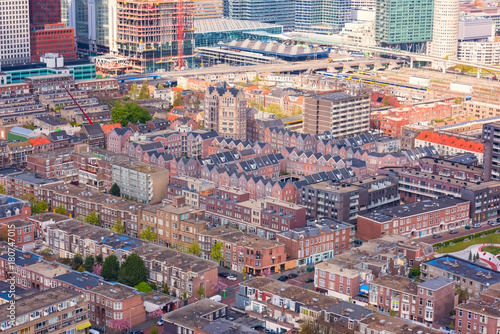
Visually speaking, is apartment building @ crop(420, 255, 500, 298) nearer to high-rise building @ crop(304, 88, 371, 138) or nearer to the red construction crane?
high-rise building @ crop(304, 88, 371, 138)

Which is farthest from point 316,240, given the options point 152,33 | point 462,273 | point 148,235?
point 152,33

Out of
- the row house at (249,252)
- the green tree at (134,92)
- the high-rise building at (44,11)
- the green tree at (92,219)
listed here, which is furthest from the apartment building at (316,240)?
the high-rise building at (44,11)

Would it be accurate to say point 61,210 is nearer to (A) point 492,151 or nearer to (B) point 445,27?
(A) point 492,151

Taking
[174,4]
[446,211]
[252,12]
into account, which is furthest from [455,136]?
[252,12]

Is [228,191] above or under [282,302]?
above

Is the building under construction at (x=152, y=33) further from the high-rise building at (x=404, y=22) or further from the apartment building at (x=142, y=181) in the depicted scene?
the apartment building at (x=142, y=181)
